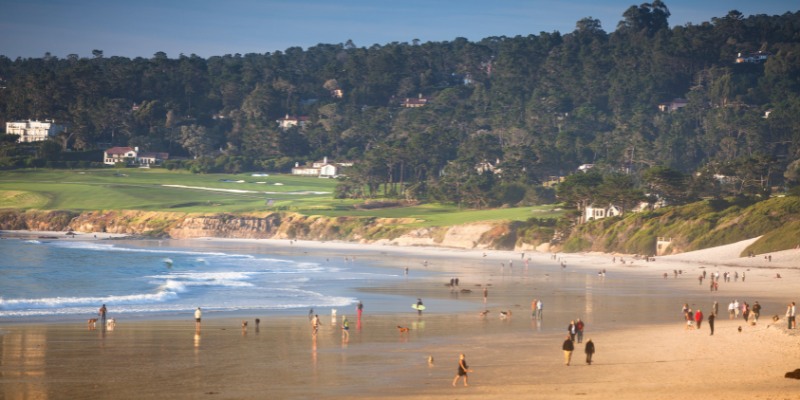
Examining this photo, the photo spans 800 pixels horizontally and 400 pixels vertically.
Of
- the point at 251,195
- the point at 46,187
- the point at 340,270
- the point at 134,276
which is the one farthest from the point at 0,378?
the point at 46,187

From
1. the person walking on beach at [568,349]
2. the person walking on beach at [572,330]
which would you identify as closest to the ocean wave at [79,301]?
the person walking on beach at [572,330]

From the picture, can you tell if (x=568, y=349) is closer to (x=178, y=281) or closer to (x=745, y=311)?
(x=745, y=311)

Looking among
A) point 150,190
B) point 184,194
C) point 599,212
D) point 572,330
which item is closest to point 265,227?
point 184,194

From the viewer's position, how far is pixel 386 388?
28.4 m

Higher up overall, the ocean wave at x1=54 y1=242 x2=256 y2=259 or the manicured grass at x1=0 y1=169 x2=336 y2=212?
the manicured grass at x1=0 y1=169 x2=336 y2=212

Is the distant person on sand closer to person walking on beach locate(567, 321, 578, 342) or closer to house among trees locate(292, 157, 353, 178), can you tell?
person walking on beach locate(567, 321, 578, 342)

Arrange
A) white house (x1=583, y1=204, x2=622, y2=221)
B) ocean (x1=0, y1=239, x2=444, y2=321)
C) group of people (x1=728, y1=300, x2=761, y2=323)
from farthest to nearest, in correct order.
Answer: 1. white house (x1=583, y1=204, x2=622, y2=221)
2. ocean (x1=0, y1=239, x2=444, y2=321)
3. group of people (x1=728, y1=300, x2=761, y2=323)

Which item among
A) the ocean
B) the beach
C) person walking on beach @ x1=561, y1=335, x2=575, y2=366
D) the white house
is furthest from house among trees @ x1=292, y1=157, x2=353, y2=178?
person walking on beach @ x1=561, y1=335, x2=575, y2=366

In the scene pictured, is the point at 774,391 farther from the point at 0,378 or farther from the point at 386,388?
the point at 0,378

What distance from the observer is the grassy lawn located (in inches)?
5497

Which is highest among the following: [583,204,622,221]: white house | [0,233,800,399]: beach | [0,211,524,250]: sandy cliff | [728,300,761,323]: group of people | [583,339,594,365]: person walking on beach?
[583,204,622,221]: white house

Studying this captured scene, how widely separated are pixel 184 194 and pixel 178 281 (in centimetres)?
9945

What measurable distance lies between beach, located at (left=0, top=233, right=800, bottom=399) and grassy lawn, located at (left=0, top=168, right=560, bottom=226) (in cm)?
7537

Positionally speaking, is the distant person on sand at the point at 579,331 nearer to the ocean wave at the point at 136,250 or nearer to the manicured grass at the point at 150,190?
the ocean wave at the point at 136,250
